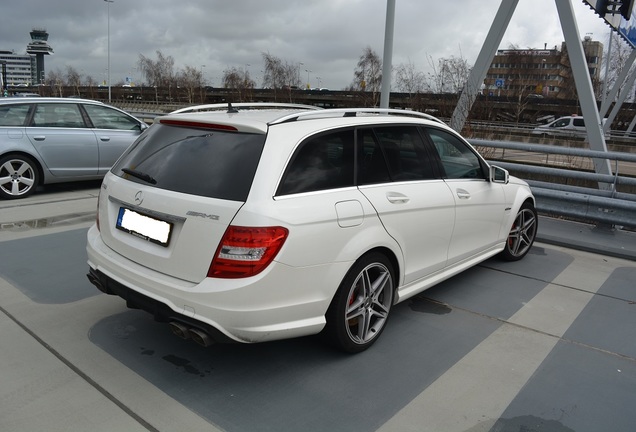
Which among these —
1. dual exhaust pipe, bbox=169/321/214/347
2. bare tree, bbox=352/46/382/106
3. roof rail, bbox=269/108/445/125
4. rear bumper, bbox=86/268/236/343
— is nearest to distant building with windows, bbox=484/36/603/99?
bare tree, bbox=352/46/382/106

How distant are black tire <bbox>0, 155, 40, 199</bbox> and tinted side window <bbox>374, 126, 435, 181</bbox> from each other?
6480mm

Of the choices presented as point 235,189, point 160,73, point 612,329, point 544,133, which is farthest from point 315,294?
point 160,73

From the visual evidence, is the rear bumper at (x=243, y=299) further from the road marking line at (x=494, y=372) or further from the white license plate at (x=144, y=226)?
the road marking line at (x=494, y=372)

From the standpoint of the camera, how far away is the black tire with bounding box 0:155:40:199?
25.5ft

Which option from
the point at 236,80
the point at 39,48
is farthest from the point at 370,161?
the point at 39,48

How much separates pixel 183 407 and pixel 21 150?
6.62 meters

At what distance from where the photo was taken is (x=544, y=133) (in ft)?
111

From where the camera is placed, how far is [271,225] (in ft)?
9.16

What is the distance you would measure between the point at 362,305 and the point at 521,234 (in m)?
3.03

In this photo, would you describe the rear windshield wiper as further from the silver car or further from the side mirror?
the silver car

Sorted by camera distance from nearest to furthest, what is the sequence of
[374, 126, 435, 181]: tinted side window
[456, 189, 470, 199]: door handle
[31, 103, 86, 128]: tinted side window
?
[374, 126, 435, 181]: tinted side window → [456, 189, 470, 199]: door handle → [31, 103, 86, 128]: tinted side window

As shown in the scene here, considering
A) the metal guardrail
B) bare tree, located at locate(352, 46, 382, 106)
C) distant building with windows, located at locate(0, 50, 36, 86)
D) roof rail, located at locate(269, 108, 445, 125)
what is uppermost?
distant building with windows, located at locate(0, 50, 36, 86)

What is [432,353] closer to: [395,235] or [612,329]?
[395,235]

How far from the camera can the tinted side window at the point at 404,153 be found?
3.77m
